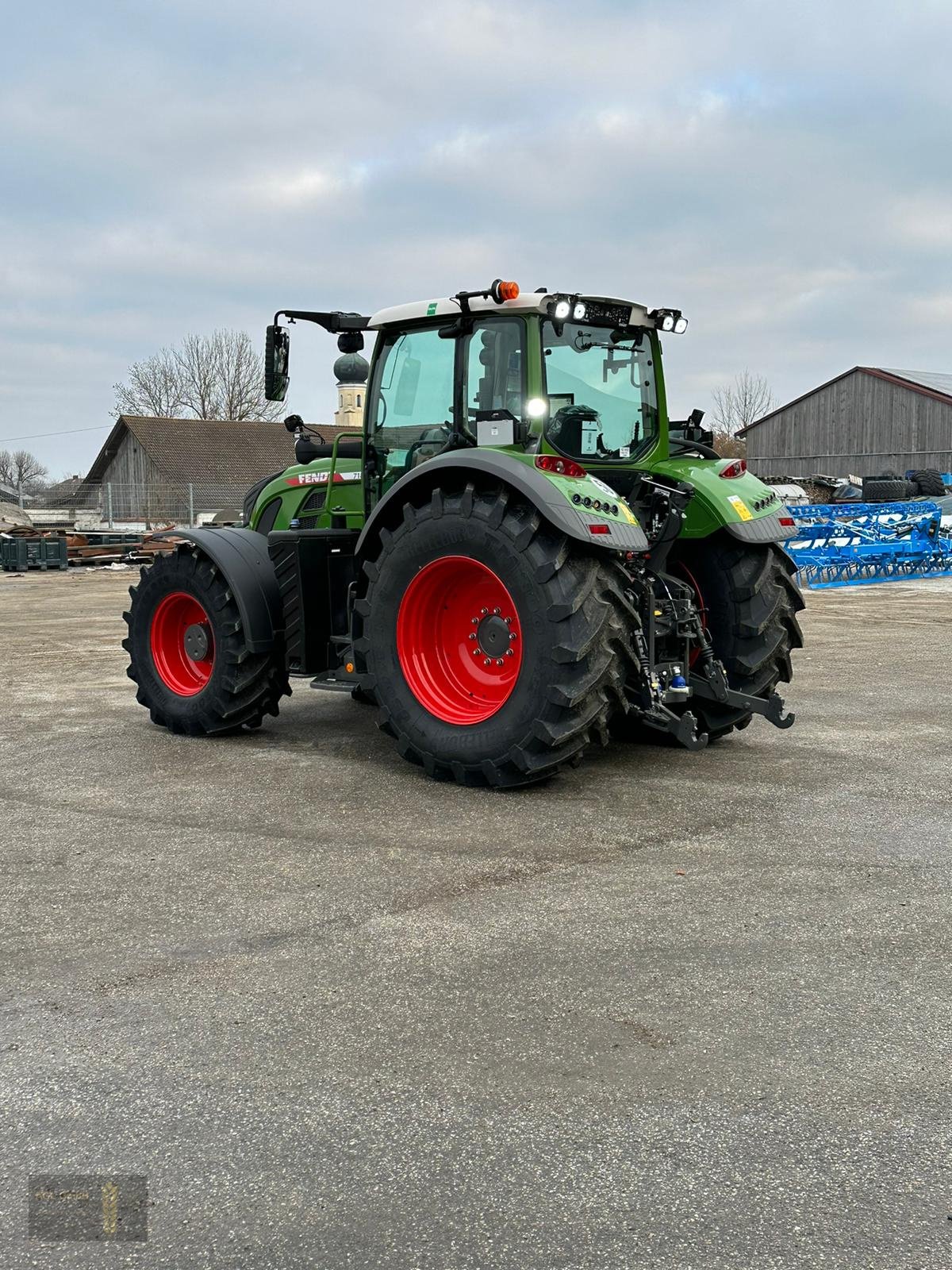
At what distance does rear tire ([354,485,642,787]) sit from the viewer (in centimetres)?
573

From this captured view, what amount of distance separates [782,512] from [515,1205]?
517 cm

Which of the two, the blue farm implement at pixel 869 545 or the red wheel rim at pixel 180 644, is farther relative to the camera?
the blue farm implement at pixel 869 545

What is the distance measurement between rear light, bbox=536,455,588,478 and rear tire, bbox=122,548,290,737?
7.34 ft

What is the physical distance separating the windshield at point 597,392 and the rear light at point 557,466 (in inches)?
20.2

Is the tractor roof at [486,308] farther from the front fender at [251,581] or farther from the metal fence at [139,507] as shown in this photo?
the metal fence at [139,507]

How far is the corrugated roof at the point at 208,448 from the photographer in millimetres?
48875

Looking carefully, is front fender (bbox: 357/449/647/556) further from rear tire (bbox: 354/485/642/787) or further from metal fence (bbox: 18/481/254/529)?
metal fence (bbox: 18/481/254/529)

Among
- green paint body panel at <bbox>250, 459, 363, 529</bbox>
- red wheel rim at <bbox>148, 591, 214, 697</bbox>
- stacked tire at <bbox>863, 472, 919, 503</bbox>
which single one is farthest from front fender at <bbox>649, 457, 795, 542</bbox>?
stacked tire at <bbox>863, 472, 919, 503</bbox>

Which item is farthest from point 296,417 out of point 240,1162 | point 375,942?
point 240,1162

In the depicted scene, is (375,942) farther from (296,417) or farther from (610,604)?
(296,417)

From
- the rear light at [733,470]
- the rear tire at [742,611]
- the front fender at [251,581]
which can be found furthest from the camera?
the front fender at [251,581]

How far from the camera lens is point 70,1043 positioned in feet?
10.9

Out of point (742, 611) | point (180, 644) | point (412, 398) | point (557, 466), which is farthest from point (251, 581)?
point (742, 611)

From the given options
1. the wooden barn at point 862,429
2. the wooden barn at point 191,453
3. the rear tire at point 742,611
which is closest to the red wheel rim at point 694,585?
the rear tire at point 742,611
